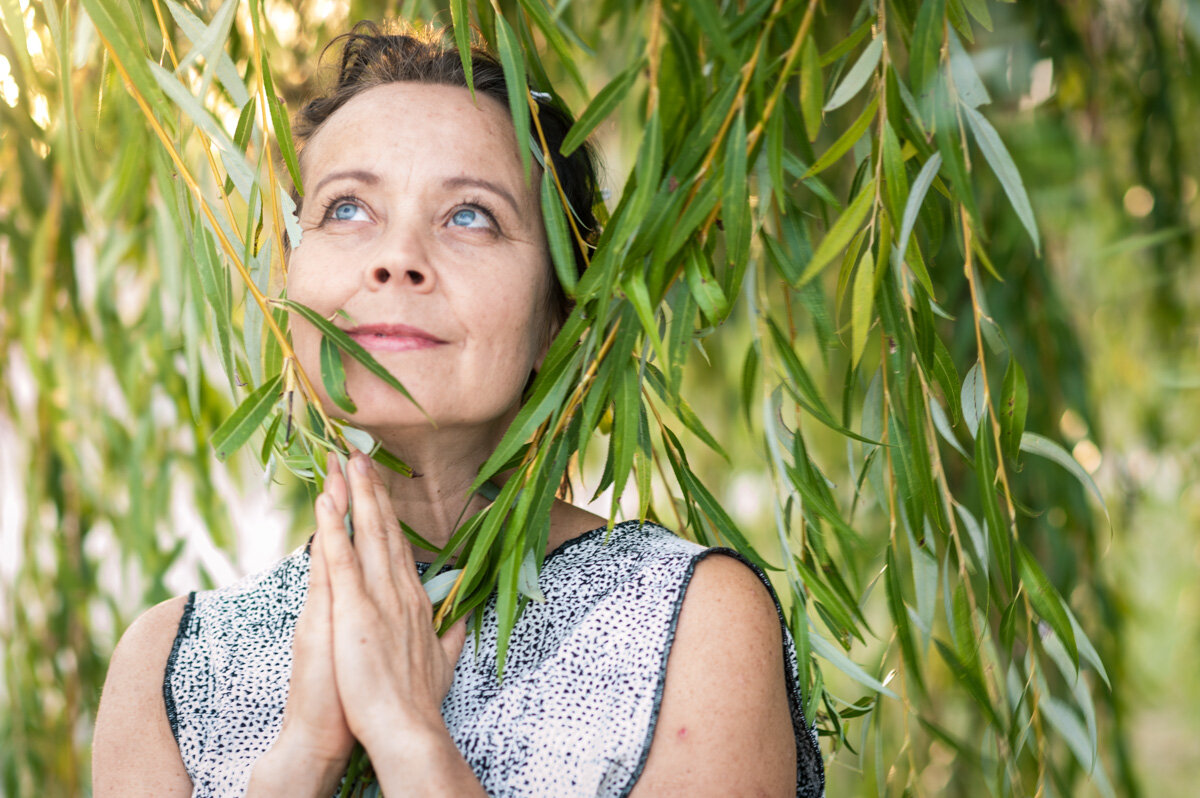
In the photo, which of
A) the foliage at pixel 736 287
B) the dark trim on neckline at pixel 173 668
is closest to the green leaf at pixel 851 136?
the foliage at pixel 736 287

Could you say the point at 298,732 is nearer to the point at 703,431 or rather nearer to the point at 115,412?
the point at 703,431

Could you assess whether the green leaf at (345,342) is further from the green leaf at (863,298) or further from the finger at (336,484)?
the green leaf at (863,298)

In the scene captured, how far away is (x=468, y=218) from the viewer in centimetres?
94

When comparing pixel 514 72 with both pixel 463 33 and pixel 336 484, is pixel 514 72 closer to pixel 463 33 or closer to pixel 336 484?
pixel 463 33

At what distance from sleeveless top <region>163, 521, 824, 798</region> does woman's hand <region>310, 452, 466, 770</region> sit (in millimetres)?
66

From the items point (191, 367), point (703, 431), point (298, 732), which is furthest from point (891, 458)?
point (191, 367)

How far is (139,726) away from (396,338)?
1.49 feet

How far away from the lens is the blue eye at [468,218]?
0.94 m

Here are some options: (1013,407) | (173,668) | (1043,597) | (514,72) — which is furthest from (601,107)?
(173,668)

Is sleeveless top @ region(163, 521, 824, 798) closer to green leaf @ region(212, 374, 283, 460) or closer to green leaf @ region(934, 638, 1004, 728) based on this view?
green leaf @ region(934, 638, 1004, 728)

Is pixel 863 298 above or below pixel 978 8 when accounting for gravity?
below

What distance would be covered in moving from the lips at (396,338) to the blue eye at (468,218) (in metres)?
0.11

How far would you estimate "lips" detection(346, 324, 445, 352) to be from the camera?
885mm

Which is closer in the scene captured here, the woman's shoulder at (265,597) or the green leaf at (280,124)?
the green leaf at (280,124)
